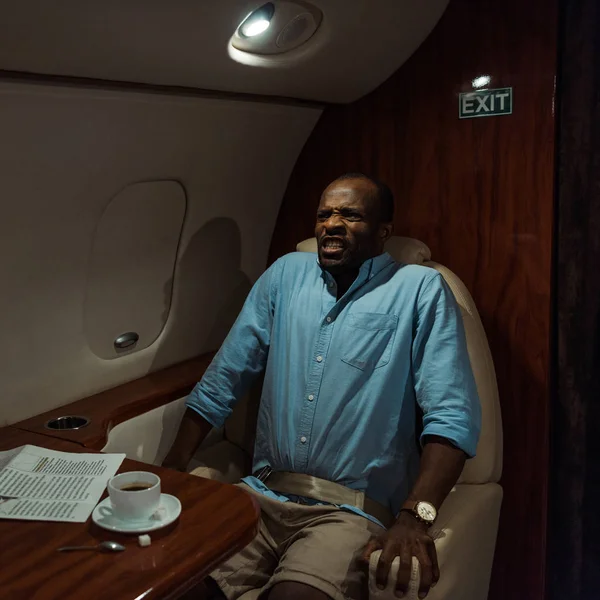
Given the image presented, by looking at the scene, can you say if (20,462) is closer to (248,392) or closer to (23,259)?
(23,259)

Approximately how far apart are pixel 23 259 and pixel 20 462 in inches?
22.5

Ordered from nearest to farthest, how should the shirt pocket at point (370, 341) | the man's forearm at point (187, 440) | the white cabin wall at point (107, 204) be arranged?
the white cabin wall at point (107, 204) → the shirt pocket at point (370, 341) → the man's forearm at point (187, 440)

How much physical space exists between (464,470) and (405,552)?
454mm

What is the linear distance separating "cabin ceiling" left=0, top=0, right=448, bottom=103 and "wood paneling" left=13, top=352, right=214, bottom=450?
2.94 feet

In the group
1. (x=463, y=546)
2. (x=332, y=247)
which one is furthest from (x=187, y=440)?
(x=463, y=546)

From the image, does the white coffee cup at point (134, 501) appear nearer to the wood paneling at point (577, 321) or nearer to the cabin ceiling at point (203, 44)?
the cabin ceiling at point (203, 44)

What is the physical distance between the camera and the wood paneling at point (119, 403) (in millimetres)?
1866

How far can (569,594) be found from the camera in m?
2.28

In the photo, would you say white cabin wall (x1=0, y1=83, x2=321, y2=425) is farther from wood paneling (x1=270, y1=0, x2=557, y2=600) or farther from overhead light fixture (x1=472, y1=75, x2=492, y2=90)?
overhead light fixture (x1=472, y1=75, x2=492, y2=90)

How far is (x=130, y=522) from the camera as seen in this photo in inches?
50.4

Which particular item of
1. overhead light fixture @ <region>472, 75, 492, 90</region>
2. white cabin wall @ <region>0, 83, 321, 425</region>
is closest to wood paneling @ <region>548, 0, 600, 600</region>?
overhead light fixture @ <region>472, 75, 492, 90</region>

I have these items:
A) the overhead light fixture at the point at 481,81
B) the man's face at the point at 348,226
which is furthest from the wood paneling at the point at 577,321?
the man's face at the point at 348,226

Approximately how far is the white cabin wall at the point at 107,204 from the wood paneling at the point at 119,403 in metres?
0.04

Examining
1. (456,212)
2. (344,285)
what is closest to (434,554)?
(344,285)
